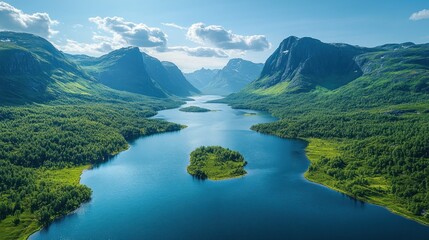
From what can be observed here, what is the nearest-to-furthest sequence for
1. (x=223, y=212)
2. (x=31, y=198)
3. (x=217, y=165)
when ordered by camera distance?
(x=223, y=212)
(x=31, y=198)
(x=217, y=165)

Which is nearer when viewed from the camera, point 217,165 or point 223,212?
point 223,212

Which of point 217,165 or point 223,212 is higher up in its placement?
point 217,165

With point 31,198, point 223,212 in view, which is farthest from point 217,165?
point 31,198

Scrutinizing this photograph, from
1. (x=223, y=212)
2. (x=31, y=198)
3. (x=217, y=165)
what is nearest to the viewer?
(x=223, y=212)

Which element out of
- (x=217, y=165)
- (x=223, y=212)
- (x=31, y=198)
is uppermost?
(x=217, y=165)

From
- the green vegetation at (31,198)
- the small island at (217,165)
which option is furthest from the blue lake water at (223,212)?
the small island at (217,165)

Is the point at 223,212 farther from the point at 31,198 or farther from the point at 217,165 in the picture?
the point at 31,198

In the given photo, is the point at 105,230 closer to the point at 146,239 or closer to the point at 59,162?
the point at 146,239

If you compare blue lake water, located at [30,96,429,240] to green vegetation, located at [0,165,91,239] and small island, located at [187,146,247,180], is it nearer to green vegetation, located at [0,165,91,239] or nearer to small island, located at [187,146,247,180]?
green vegetation, located at [0,165,91,239]
